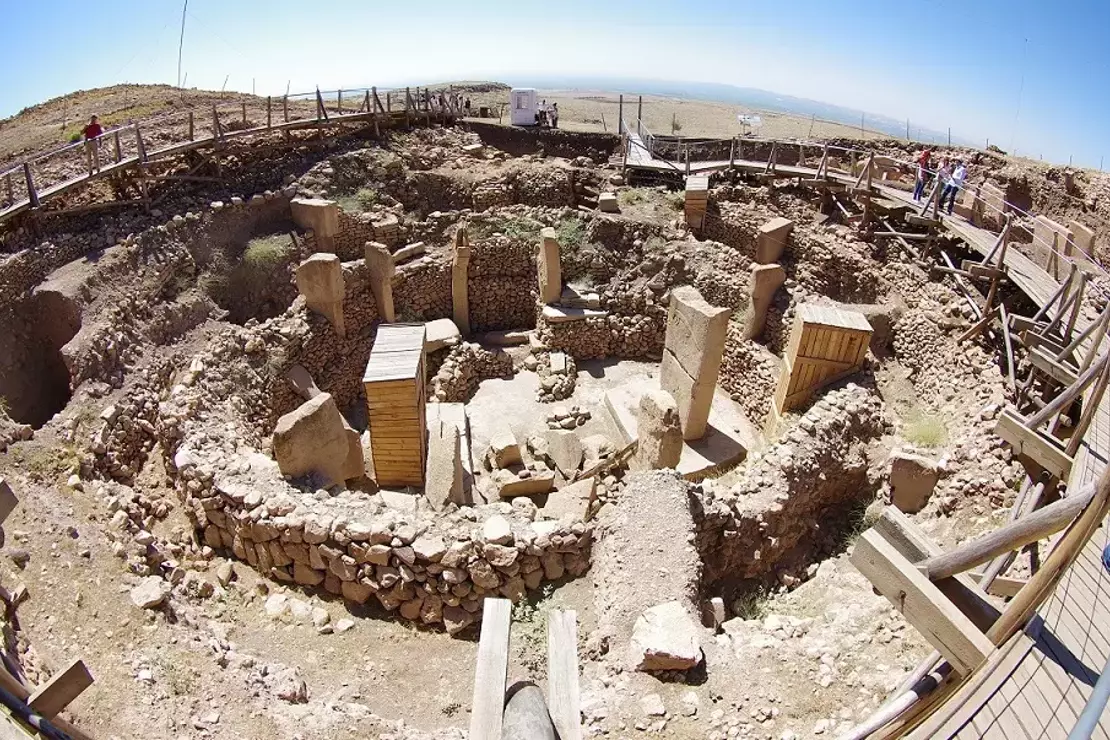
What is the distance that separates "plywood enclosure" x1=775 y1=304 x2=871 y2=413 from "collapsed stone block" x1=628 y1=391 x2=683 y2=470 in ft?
7.89

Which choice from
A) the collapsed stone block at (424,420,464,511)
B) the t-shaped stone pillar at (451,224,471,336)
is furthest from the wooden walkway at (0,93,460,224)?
the collapsed stone block at (424,420,464,511)

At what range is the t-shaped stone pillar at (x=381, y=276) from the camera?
1334 cm

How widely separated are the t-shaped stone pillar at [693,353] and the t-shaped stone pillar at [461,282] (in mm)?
5233

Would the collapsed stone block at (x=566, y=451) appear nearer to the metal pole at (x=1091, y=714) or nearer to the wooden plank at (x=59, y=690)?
the wooden plank at (x=59, y=690)

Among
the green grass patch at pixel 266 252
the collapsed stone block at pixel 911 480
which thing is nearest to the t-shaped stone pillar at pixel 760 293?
the collapsed stone block at pixel 911 480

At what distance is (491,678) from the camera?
9.52 ft

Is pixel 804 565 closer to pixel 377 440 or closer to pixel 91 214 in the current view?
pixel 377 440

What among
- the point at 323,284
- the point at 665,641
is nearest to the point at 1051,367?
the point at 665,641

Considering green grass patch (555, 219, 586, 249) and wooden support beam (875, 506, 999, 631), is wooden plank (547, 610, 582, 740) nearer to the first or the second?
wooden support beam (875, 506, 999, 631)

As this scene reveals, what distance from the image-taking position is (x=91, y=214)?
11.8 meters

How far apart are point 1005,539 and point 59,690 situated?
5.28m

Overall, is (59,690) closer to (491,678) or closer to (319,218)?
(491,678)

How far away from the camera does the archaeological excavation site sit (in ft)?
15.6

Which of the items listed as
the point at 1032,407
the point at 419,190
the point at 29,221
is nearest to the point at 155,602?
the point at 29,221
